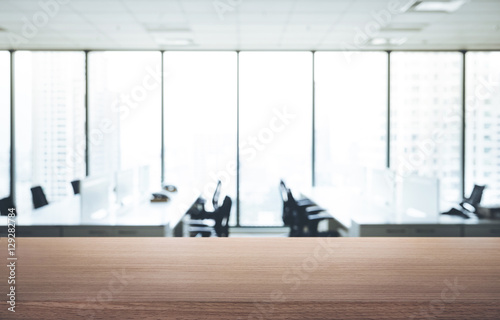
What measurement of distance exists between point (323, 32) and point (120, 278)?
5.52 metres

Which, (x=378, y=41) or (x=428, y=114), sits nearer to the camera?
(x=378, y=41)

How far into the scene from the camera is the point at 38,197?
4.84 m

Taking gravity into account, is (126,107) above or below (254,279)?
above

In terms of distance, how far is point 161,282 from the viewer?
459 mm

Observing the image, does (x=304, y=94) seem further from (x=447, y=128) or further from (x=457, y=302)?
(x=457, y=302)

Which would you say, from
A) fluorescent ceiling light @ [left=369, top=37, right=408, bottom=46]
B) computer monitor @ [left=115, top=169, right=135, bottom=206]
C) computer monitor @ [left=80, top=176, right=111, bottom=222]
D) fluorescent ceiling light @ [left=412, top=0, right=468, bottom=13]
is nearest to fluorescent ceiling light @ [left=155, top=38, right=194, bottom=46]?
computer monitor @ [left=115, top=169, right=135, bottom=206]

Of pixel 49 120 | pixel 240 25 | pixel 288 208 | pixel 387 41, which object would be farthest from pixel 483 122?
pixel 49 120

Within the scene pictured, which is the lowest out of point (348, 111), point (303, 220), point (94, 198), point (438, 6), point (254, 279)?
point (303, 220)

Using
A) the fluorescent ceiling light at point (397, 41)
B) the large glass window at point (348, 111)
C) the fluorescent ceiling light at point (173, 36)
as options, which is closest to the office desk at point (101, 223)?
the fluorescent ceiling light at point (173, 36)

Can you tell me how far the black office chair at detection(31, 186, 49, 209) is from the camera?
4.79 m

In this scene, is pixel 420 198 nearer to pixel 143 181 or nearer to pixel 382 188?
pixel 382 188

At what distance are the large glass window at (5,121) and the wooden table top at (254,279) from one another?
7039 mm

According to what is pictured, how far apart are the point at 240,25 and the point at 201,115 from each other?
81.6 inches

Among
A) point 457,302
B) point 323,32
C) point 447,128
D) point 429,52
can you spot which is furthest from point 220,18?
point 457,302
